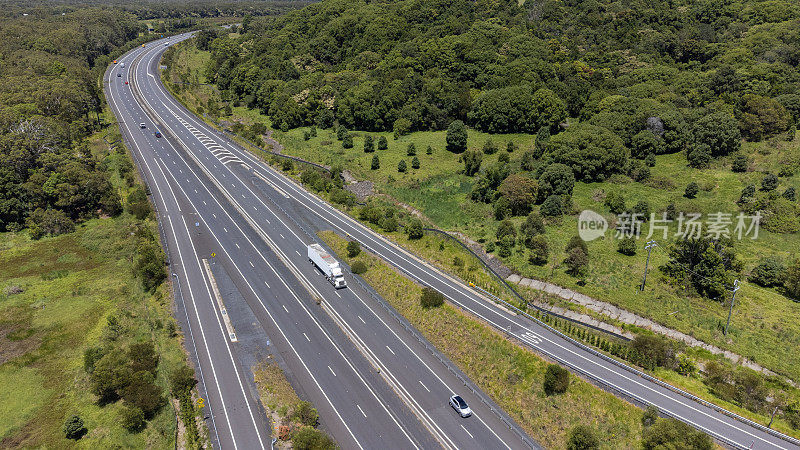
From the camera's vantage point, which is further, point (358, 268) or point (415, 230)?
point (415, 230)

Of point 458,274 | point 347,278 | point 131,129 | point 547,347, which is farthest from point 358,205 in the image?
point 131,129

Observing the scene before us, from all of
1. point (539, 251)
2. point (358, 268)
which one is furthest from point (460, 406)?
point (539, 251)

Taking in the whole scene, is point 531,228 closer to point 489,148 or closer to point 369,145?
point 489,148

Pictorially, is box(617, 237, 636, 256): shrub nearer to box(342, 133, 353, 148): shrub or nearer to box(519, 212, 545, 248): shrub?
box(519, 212, 545, 248): shrub

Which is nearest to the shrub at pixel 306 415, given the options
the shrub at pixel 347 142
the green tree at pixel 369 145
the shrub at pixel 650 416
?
the shrub at pixel 650 416

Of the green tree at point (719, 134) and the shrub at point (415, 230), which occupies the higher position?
the green tree at point (719, 134)

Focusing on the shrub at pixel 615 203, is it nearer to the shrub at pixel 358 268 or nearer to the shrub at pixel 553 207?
the shrub at pixel 553 207
